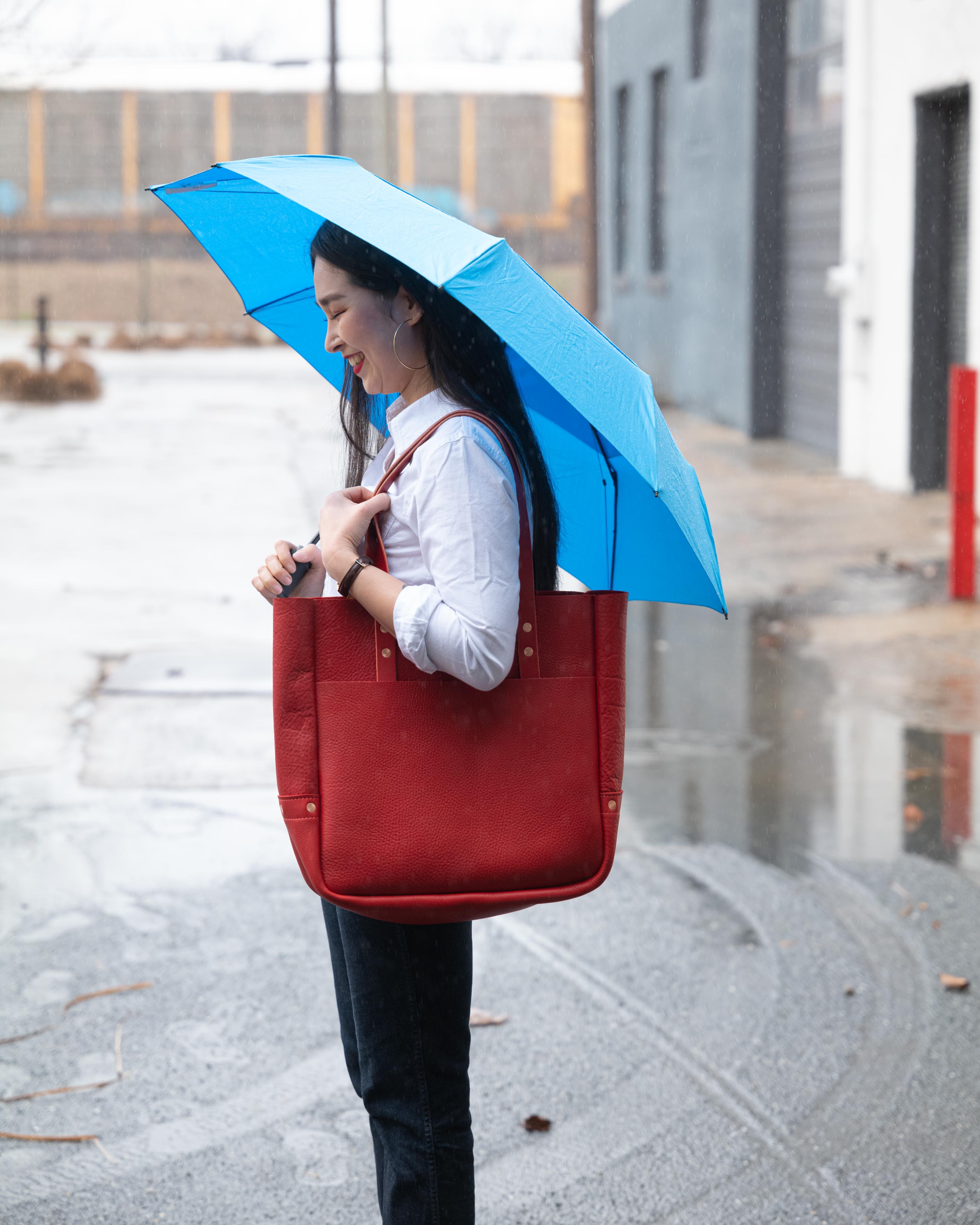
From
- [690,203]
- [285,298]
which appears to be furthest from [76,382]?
[285,298]

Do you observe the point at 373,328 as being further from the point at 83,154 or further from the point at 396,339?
the point at 83,154

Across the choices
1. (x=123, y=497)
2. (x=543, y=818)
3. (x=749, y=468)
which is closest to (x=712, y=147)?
(x=749, y=468)

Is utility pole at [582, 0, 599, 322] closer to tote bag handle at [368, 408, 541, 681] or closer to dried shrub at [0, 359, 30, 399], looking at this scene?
dried shrub at [0, 359, 30, 399]

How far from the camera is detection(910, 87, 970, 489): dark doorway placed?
39.8ft

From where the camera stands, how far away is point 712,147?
59.7 feet

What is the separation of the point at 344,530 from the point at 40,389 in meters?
23.0

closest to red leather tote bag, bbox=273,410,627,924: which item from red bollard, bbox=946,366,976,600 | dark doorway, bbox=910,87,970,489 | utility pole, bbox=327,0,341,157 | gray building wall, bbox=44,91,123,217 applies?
red bollard, bbox=946,366,976,600

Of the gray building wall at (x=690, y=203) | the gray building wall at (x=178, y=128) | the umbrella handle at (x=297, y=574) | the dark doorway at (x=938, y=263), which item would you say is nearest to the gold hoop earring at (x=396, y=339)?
the umbrella handle at (x=297, y=574)

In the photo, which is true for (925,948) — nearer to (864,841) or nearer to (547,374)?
(864,841)

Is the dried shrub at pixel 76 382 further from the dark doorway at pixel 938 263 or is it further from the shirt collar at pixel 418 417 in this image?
the shirt collar at pixel 418 417

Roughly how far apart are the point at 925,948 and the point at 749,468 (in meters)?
11.1

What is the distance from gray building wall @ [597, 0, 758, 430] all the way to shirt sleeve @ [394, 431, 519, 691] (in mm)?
15739

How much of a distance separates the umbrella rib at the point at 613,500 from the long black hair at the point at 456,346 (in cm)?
10

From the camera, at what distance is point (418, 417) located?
217 cm
